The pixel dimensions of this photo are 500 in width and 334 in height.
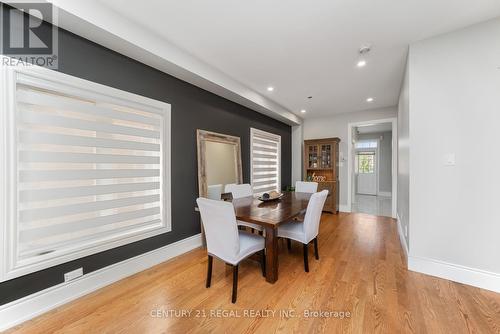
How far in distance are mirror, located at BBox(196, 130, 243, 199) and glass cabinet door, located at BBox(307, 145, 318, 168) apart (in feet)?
7.97

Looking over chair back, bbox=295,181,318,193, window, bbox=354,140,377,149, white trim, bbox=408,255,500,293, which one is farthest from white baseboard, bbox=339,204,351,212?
window, bbox=354,140,377,149

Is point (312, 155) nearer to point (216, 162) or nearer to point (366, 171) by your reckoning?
point (216, 162)

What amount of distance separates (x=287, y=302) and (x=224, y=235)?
80cm

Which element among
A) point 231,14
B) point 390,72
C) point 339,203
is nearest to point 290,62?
point 231,14

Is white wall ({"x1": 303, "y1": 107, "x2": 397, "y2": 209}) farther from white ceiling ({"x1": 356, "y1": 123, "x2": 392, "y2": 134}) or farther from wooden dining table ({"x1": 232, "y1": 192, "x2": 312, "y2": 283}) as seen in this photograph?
wooden dining table ({"x1": 232, "y1": 192, "x2": 312, "y2": 283})

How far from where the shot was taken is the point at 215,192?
320cm

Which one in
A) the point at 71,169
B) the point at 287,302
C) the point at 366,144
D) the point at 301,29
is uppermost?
the point at 301,29

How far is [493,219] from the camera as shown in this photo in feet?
6.13

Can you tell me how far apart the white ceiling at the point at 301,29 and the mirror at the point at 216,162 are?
1.05 meters

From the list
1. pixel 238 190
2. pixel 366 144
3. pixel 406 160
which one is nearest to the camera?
pixel 406 160

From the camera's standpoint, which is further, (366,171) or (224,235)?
(366,171)

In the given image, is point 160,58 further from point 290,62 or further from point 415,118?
point 415,118

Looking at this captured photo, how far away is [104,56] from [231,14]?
4.46 ft

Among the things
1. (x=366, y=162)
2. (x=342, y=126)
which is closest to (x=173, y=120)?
(x=342, y=126)
